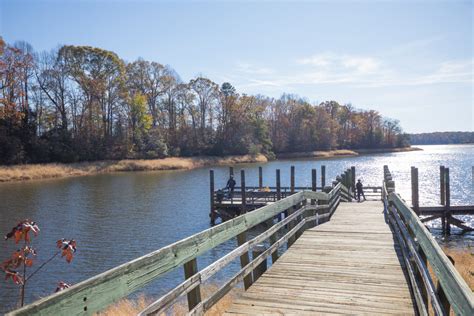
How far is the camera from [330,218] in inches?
515

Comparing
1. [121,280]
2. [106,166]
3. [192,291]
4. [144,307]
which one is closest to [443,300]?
[192,291]

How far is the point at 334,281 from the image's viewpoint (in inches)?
224

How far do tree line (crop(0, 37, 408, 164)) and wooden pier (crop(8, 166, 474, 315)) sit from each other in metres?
41.0

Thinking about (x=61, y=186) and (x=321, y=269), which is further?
(x=61, y=186)

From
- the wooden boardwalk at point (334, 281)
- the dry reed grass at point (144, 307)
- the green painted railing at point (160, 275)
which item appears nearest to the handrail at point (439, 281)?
the wooden boardwalk at point (334, 281)

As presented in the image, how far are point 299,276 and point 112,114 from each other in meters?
61.0

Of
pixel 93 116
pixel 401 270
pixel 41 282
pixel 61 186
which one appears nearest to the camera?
pixel 401 270

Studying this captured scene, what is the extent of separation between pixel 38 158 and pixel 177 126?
2773 cm

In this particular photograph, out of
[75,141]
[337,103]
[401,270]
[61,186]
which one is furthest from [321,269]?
[337,103]

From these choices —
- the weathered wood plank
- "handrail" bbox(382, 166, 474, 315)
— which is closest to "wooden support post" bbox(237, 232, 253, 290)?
"handrail" bbox(382, 166, 474, 315)

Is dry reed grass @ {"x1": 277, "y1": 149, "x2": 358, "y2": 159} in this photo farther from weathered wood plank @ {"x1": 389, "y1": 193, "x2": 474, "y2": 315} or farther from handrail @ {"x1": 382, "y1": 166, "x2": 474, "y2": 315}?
weathered wood plank @ {"x1": 389, "y1": 193, "x2": 474, "y2": 315}

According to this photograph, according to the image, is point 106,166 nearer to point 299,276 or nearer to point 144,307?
point 144,307

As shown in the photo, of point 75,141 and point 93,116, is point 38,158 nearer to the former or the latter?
point 75,141

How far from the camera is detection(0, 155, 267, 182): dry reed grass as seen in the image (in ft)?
146
